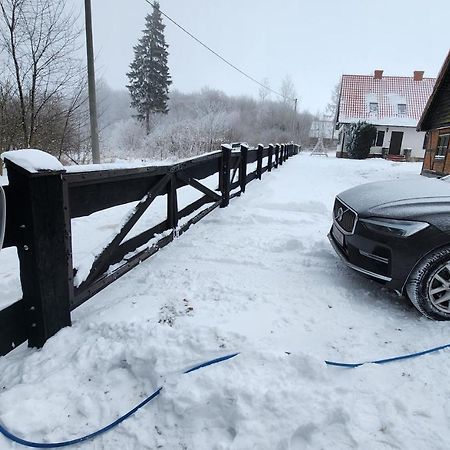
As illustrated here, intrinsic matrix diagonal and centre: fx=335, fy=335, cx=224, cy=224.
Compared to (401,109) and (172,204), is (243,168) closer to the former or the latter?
(172,204)

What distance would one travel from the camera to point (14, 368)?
207 cm

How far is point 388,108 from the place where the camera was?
30.8 meters

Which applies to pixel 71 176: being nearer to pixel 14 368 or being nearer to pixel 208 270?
pixel 14 368

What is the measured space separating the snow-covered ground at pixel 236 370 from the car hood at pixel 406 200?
81 centimetres

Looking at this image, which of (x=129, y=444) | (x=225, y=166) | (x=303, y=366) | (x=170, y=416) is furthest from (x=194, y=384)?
(x=225, y=166)

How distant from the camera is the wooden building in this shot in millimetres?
14820

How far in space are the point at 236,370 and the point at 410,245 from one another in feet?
5.72

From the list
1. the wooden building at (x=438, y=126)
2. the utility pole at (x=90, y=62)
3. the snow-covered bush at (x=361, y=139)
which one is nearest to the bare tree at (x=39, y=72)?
the utility pole at (x=90, y=62)

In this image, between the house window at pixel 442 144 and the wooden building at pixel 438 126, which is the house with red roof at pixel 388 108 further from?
the house window at pixel 442 144

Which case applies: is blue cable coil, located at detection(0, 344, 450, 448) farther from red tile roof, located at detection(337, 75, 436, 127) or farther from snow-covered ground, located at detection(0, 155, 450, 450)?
red tile roof, located at detection(337, 75, 436, 127)

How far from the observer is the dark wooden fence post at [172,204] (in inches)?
167

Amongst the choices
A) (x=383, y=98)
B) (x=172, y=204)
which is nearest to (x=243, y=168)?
(x=172, y=204)

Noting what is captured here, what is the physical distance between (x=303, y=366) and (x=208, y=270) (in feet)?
5.48

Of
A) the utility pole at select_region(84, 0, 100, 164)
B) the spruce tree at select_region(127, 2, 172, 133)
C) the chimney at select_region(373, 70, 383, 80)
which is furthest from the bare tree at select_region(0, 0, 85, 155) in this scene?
the spruce tree at select_region(127, 2, 172, 133)
